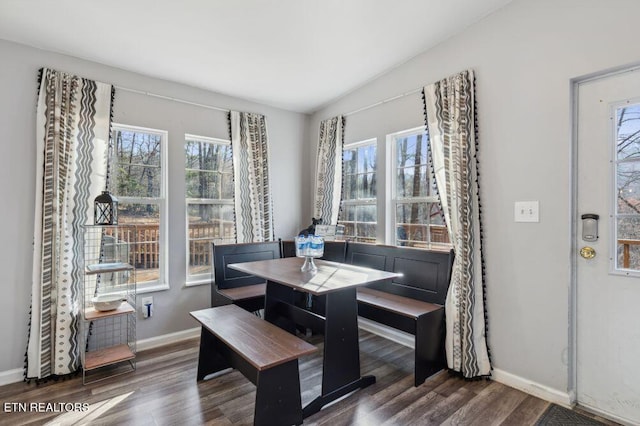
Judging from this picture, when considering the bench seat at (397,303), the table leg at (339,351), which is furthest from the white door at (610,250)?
the table leg at (339,351)

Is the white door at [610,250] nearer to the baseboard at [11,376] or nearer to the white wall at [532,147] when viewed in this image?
the white wall at [532,147]

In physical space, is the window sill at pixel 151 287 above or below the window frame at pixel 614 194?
below

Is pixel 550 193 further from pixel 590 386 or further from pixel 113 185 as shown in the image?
pixel 113 185

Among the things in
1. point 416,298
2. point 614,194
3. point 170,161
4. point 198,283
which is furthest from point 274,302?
point 614,194

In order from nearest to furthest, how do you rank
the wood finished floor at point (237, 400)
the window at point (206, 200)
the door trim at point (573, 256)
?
the wood finished floor at point (237, 400)
the door trim at point (573, 256)
the window at point (206, 200)

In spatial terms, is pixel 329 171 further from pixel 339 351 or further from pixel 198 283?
pixel 339 351

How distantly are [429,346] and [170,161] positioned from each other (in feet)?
9.53

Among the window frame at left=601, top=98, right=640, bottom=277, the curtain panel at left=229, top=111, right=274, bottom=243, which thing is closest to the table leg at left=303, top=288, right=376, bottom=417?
the window frame at left=601, top=98, right=640, bottom=277

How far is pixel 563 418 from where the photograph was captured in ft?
6.49

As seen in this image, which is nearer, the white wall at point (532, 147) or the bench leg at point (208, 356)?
the white wall at point (532, 147)

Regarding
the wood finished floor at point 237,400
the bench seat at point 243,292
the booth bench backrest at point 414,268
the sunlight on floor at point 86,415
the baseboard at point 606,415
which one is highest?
the booth bench backrest at point 414,268

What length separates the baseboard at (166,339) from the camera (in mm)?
3057

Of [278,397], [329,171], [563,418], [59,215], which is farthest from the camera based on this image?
[329,171]

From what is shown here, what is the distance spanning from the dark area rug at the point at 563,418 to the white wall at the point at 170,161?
3.00 m
